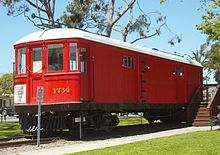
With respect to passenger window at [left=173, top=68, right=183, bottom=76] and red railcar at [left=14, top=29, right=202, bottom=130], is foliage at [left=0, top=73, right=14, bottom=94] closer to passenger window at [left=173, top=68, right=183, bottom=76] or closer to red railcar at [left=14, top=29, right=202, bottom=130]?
passenger window at [left=173, top=68, right=183, bottom=76]

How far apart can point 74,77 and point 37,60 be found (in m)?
1.81

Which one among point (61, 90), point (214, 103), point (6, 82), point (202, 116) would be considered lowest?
point (202, 116)

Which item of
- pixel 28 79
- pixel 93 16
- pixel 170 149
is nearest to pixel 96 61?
pixel 28 79

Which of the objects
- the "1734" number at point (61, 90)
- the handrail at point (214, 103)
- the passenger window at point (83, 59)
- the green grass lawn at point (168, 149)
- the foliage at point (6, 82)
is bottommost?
the green grass lawn at point (168, 149)

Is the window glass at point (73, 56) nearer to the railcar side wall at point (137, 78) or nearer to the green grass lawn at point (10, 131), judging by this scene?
the railcar side wall at point (137, 78)

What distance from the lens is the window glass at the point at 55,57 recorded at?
51.3ft

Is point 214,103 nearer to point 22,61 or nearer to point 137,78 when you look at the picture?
point 137,78

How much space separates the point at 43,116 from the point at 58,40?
2975mm

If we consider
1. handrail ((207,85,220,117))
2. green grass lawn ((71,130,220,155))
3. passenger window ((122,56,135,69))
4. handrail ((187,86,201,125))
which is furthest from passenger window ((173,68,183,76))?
green grass lawn ((71,130,220,155))

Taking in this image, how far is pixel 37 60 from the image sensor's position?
16.1 metres

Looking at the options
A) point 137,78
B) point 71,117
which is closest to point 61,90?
point 71,117

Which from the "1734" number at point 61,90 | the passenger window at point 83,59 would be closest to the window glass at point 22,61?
the "1734" number at point 61,90

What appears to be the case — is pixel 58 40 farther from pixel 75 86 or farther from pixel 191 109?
pixel 191 109

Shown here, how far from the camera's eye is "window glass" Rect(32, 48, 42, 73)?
52.5 feet
